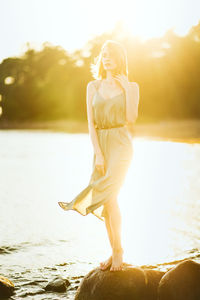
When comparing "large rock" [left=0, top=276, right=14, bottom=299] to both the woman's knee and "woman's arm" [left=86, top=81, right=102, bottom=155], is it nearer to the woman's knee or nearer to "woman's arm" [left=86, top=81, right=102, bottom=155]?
the woman's knee

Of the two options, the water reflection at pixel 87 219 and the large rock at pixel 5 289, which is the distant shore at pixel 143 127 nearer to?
the water reflection at pixel 87 219

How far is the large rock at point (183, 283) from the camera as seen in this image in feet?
16.3

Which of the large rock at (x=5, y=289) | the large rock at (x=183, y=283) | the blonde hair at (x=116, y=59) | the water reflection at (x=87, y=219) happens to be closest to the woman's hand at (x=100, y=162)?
the blonde hair at (x=116, y=59)

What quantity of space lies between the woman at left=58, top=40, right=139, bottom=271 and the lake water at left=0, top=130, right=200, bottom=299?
1688 mm

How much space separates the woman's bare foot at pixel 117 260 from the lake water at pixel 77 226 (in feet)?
3.83

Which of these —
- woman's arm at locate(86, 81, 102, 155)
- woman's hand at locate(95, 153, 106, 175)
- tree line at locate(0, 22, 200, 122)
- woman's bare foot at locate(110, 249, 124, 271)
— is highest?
tree line at locate(0, 22, 200, 122)

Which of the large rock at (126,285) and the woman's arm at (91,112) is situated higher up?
the woman's arm at (91,112)

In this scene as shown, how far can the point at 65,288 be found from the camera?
20.9ft

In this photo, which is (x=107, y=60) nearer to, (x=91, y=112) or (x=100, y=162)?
(x=91, y=112)

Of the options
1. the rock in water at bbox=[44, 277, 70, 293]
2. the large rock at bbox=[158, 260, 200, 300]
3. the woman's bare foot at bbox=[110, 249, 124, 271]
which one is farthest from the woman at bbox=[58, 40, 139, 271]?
the rock in water at bbox=[44, 277, 70, 293]

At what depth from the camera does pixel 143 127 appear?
59781 mm

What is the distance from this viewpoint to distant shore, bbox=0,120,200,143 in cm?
4921

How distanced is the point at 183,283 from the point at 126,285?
60cm

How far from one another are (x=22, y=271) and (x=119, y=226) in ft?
9.69
